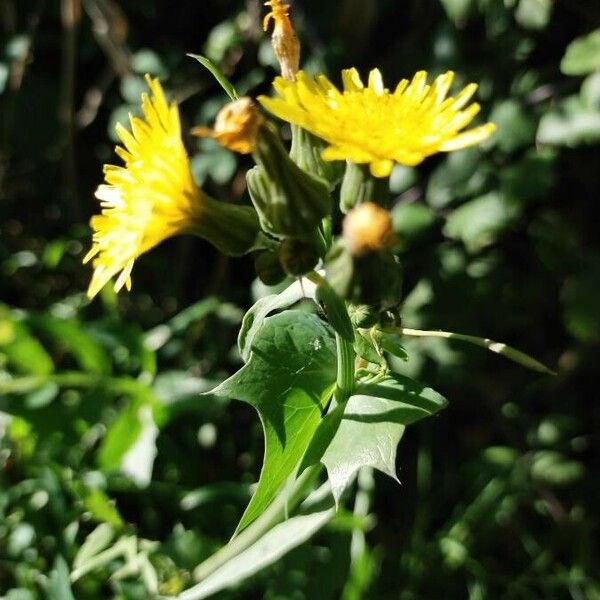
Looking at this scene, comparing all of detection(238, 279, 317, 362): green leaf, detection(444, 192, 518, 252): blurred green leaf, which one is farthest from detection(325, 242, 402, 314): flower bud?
detection(444, 192, 518, 252): blurred green leaf

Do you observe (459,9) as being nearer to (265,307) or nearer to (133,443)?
(265,307)

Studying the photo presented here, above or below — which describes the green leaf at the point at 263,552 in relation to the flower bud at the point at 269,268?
below

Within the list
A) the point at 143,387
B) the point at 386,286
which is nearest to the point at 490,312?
the point at 143,387

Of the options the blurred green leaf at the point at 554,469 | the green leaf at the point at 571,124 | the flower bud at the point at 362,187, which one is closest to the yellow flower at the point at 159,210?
the flower bud at the point at 362,187

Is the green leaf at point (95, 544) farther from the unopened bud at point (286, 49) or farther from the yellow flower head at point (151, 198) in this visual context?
the unopened bud at point (286, 49)

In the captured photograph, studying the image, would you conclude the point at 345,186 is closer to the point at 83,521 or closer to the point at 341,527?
the point at 341,527

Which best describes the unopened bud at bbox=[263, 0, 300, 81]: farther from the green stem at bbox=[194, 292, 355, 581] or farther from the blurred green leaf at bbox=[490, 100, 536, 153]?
the blurred green leaf at bbox=[490, 100, 536, 153]

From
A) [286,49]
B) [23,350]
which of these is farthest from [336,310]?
[23,350]
